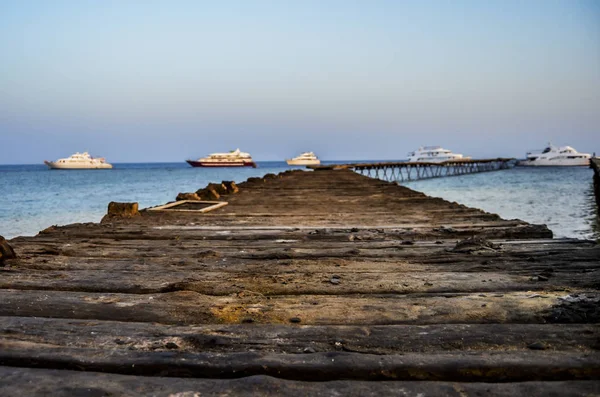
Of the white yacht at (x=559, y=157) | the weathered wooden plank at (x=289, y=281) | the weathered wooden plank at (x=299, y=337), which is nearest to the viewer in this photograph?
the weathered wooden plank at (x=299, y=337)

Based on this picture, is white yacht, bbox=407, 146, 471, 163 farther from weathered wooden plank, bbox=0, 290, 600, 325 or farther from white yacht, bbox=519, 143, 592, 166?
weathered wooden plank, bbox=0, 290, 600, 325

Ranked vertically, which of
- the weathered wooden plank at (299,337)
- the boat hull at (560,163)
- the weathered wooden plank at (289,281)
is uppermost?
the boat hull at (560,163)

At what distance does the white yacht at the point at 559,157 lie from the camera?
78750 millimetres

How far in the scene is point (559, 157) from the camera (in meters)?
80.3

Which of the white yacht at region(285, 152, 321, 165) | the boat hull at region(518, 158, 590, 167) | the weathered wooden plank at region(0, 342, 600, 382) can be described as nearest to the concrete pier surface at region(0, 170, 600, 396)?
the weathered wooden plank at region(0, 342, 600, 382)

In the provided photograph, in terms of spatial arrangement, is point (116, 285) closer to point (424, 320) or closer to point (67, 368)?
point (67, 368)

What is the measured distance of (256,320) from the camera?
177 centimetres

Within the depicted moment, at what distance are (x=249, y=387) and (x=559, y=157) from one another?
8977 centimetres

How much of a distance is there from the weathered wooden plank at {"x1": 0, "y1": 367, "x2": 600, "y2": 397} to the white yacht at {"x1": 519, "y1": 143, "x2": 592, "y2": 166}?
86072 millimetres

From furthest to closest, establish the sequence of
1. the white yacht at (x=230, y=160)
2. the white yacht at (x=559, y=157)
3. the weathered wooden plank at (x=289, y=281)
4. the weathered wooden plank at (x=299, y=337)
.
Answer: the white yacht at (x=230, y=160), the white yacht at (x=559, y=157), the weathered wooden plank at (x=289, y=281), the weathered wooden plank at (x=299, y=337)

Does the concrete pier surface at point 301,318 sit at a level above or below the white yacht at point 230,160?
below

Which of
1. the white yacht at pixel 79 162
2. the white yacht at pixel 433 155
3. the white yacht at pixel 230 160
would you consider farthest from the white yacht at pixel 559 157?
the white yacht at pixel 79 162

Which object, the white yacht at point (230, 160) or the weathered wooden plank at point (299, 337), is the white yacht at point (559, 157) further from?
the weathered wooden plank at point (299, 337)

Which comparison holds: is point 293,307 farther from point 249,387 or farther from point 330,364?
point 249,387
